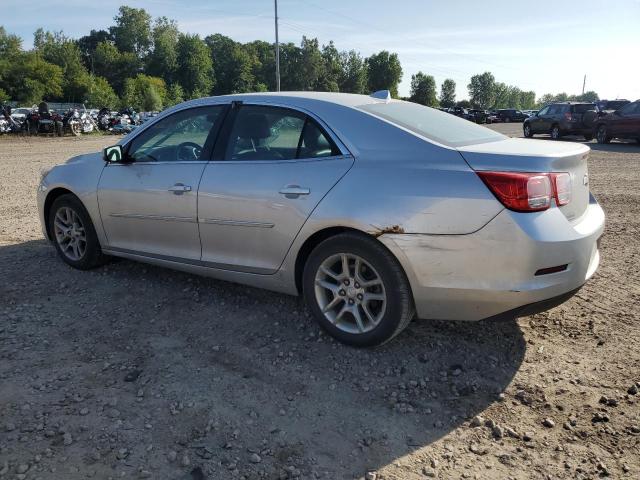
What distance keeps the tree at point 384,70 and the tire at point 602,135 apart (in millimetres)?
109350

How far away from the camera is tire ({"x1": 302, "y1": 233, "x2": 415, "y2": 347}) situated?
327 centimetres

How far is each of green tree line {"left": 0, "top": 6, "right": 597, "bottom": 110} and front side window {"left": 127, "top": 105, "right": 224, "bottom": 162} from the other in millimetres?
74001

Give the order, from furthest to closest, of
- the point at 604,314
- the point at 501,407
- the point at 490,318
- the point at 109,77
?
the point at 109,77 < the point at 604,314 < the point at 490,318 < the point at 501,407

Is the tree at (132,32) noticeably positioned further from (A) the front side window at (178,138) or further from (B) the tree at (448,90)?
(A) the front side window at (178,138)

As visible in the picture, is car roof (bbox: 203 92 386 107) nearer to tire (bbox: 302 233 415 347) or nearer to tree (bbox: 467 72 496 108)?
tire (bbox: 302 233 415 347)

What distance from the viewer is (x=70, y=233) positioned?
16.5 ft

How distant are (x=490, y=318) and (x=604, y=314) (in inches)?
57.4

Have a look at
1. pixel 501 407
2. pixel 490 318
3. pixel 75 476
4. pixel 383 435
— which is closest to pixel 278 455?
pixel 383 435

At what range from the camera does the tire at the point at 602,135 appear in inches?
792

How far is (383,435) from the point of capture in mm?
2725

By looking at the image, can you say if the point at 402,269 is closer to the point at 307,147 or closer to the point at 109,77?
the point at 307,147

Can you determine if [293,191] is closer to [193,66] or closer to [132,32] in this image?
[193,66]

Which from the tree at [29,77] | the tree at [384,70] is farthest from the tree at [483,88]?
the tree at [29,77]

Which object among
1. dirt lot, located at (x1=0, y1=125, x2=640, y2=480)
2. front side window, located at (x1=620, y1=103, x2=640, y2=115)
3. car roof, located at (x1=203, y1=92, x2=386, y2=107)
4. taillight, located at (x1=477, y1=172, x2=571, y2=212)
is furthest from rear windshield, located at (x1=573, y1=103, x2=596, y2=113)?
taillight, located at (x1=477, y1=172, x2=571, y2=212)
